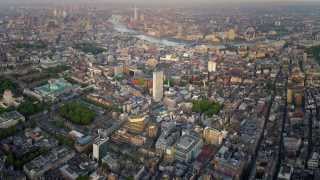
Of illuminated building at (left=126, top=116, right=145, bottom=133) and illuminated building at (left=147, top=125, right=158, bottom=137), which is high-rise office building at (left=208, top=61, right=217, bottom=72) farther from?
illuminated building at (left=147, top=125, right=158, bottom=137)

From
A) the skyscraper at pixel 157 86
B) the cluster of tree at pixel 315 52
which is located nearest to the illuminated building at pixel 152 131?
the skyscraper at pixel 157 86

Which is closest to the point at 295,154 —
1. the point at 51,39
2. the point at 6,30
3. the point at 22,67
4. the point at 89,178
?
the point at 89,178

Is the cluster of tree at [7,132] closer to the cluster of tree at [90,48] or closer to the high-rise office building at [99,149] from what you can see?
the high-rise office building at [99,149]

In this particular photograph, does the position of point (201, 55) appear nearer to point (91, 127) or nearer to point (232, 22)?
point (91, 127)

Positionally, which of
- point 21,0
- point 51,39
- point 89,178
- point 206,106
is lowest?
point 89,178

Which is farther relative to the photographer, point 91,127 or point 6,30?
point 6,30

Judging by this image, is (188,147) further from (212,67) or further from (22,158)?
(212,67)

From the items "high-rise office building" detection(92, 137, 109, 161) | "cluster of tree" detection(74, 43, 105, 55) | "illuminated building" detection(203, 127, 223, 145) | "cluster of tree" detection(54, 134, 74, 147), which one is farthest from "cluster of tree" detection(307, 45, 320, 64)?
"cluster of tree" detection(54, 134, 74, 147)

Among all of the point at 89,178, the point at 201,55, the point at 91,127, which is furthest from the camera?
the point at 201,55
